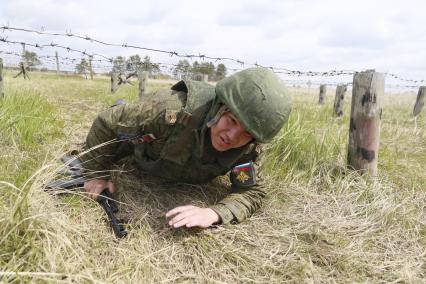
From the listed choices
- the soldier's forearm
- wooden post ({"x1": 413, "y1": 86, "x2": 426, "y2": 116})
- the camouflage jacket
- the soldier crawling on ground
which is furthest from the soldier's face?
wooden post ({"x1": 413, "y1": 86, "x2": 426, "y2": 116})

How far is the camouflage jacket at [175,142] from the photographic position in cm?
237

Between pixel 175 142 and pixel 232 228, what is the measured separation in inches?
26.3

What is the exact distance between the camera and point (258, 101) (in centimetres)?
212

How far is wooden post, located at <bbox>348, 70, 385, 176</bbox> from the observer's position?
3.00 m

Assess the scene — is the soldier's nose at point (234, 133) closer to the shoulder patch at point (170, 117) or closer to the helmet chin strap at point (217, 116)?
the helmet chin strap at point (217, 116)

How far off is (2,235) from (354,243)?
191cm

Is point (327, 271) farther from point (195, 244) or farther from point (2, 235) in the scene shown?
point (2, 235)

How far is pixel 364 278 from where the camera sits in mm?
2000

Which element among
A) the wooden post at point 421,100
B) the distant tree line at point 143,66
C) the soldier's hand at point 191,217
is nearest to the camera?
the soldier's hand at point 191,217

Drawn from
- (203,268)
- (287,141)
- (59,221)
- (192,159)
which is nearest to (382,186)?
(287,141)

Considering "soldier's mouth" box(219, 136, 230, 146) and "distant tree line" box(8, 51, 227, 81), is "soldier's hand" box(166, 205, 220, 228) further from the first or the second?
"distant tree line" box(8, 51, 227, 81)

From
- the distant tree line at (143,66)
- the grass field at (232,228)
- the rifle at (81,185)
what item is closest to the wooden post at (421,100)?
the distant tree line at (143,66)

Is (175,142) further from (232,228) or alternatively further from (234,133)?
(232,228)

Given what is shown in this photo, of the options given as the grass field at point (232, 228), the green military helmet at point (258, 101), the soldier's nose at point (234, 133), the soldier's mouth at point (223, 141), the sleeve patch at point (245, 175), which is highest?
the green military helmet at point (258, 101)
